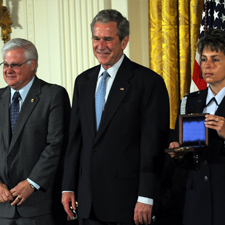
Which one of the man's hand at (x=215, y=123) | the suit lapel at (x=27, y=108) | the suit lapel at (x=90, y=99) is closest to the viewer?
the man's hand at (x=215, y=123)

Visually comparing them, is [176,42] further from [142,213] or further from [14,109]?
[142,213]

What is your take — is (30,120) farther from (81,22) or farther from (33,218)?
(81,22)

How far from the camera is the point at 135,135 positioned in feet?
8.17

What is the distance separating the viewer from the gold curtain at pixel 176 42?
452 cm

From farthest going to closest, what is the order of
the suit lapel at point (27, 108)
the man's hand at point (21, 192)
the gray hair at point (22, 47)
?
the gray hair at point (22, 47), the suit lapel at point (27, 108), the man's hand at point (21, 192)

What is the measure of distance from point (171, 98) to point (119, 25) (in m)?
2.10

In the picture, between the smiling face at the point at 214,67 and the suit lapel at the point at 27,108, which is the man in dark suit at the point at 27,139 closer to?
the suit lapel at the point at 27,108

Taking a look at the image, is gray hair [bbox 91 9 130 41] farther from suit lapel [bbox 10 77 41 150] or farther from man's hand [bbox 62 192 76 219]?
man's hand [bbox 62 192 76 219]

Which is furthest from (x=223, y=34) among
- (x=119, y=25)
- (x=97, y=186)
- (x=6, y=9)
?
(x=6, y=9)

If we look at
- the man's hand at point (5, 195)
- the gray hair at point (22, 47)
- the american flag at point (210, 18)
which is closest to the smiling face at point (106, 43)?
the gray hair at point (22, 47)

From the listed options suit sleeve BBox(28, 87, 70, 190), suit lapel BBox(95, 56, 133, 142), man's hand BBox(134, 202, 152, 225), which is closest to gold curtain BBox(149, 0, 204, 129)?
suit sleeve BBox(28, 87, 70, 190)

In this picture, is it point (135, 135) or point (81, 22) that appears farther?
point (81, 22)

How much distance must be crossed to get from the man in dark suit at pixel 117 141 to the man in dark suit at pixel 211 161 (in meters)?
0.19

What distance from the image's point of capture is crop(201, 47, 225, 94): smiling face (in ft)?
7.83
